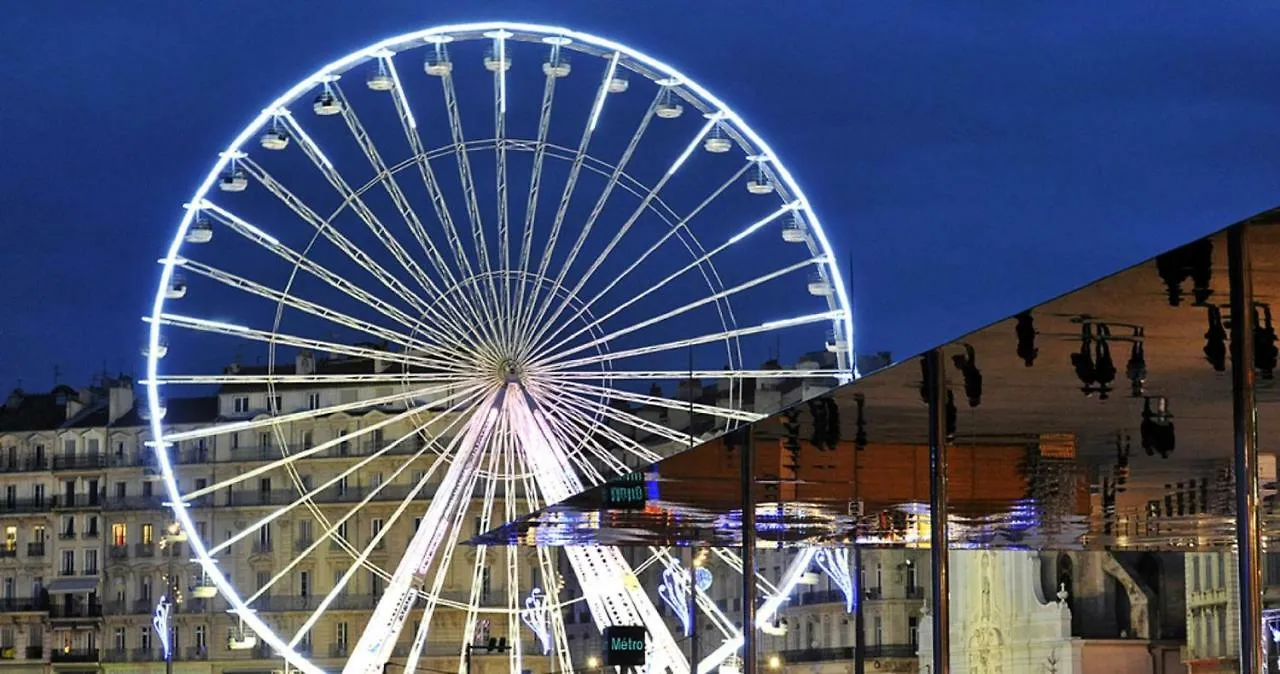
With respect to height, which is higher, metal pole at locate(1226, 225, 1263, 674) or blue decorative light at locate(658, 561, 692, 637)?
metal pole at locate(1226, 225, 1263, 674)

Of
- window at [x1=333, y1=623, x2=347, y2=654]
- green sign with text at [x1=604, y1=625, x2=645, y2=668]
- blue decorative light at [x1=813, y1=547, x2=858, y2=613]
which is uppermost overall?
blue decorative light at [x1=813, y1=547, x2=858, y2=613]

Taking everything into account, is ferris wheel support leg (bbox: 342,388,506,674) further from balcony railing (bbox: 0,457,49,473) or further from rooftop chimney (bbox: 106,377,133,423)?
balcony railing (bbox: 0,457,49,473)

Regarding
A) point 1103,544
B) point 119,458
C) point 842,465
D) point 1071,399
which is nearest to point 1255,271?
point 1071,399

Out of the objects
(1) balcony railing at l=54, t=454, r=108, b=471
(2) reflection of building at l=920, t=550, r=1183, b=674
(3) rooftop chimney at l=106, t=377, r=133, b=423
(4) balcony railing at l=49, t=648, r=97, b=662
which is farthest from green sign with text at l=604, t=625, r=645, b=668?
(3) rooftop chimney at l=106, t=377, r=133, b=423

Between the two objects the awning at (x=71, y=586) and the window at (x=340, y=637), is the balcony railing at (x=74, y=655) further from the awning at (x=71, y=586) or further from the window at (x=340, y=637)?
the window at (x=340, y=637)

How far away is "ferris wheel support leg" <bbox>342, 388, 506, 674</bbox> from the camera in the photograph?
41.3m

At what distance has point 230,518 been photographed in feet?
392

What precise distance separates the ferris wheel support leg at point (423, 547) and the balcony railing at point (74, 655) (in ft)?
263

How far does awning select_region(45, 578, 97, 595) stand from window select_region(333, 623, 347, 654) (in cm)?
1375

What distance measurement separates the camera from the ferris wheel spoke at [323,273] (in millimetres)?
42406

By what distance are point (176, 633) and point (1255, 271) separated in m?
110

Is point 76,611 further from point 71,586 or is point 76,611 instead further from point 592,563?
point 592,563

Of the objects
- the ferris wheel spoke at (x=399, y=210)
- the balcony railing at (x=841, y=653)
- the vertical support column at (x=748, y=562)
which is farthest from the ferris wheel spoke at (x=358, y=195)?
the balcony railing at (x=841, y=653)

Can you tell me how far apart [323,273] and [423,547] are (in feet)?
16.7
